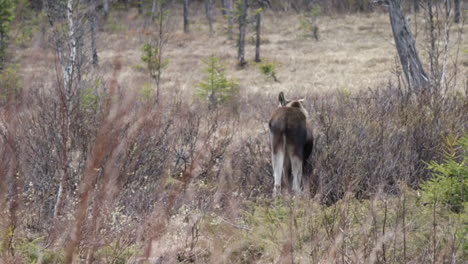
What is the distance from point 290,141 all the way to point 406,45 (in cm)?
689

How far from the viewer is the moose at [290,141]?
24.0 ft

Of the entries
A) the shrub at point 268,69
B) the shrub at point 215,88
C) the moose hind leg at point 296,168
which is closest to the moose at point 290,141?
the moose hind leg at point 296,168

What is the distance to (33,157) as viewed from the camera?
25.6 ft

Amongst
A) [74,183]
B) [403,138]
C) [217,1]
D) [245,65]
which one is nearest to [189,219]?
[74,183]

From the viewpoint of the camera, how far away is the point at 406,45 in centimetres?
1305

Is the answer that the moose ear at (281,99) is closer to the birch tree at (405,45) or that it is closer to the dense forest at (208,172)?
the dense forest at (208,172)

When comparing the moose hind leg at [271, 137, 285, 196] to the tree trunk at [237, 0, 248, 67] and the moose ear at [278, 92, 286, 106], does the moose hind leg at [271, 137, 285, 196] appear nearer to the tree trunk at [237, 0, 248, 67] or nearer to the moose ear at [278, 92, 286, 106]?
the moose ear at [278, 92, 286, 106]

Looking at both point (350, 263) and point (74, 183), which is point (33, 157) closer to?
point (74, 183)

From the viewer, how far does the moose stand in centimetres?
730

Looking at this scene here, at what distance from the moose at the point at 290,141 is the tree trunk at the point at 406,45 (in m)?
6.03

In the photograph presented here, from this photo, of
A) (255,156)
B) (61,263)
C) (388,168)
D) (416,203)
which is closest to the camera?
(61,263)

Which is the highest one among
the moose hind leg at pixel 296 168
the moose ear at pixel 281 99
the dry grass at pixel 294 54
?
the moose ear at pixel 281 99

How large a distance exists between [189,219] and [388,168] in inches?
107

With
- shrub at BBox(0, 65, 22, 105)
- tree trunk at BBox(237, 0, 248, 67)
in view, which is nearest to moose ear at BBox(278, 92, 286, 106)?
shrub at BBox(0, 65, 22, 105)
